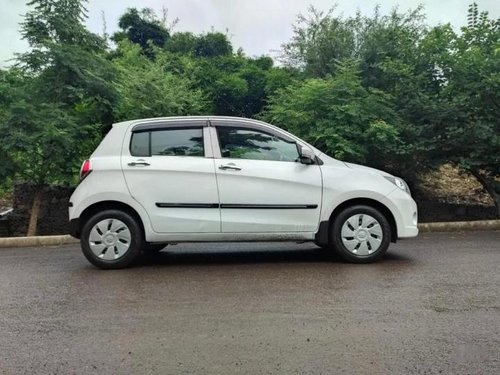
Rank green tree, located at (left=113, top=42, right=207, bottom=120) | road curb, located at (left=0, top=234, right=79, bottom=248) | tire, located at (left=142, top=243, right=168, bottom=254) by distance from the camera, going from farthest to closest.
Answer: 1. green tree, located at (left=113, top=42, right=207, bottom=120)
2. road curb, located at (left=0, top=234, right=79, bottom=248)
3. tire, located at (left=142, top=243, right=168, bottom=254)

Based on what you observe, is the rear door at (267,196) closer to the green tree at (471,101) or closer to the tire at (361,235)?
the tire at (361,235)

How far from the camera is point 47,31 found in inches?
395

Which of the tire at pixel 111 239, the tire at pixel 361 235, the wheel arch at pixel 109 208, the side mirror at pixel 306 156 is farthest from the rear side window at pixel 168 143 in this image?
the tire at pixel 361 235

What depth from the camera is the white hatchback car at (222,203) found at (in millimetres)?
6684

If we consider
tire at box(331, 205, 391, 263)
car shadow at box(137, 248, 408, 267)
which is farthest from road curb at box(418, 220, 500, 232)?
tire at box(331, 205, 391, 263)

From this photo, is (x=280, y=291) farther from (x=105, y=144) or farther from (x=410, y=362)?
(x=105, y=144)

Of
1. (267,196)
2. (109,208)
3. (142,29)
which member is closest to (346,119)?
(267,196)

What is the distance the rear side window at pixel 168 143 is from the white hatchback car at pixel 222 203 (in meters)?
0.03

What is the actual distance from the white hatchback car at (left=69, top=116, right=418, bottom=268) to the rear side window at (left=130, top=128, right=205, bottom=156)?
0.09 feet

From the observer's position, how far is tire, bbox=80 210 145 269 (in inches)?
263

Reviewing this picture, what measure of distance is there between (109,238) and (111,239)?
3cm

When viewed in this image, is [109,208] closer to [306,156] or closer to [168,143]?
[168,143]

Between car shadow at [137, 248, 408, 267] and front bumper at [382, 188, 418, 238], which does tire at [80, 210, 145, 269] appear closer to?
car shadow at [137, 248, 408, 267]

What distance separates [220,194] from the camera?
6.71m
